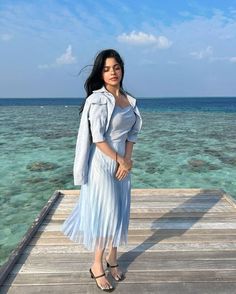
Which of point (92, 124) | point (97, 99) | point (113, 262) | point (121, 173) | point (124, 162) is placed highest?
point (97, 99)

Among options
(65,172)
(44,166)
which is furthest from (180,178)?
(44,166)

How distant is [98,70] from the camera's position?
3064 millimetres

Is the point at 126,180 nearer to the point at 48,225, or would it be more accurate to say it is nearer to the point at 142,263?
the point at 142,263

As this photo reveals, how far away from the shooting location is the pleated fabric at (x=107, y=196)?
3.10 m

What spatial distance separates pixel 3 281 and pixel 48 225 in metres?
1.52

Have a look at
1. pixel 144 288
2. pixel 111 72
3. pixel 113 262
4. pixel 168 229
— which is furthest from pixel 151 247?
pixel 111 72

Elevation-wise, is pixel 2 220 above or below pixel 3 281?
below

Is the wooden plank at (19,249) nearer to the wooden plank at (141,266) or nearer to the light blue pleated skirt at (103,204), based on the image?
the wooden plank at (141,266)

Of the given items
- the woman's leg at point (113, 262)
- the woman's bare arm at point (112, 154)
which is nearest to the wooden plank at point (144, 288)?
the woman's leg at point (113, 262)

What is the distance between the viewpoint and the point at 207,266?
12.1ft

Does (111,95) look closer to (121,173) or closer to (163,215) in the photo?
(121,173)

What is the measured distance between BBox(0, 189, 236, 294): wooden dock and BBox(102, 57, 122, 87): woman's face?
2073 millimetres

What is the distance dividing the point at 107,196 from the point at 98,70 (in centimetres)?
121

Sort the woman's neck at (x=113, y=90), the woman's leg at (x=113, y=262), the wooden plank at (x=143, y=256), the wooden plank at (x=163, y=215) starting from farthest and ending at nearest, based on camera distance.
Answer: the wooden plank at (x=163, y=215) < the wooden plank at (x=143, y=256) < the woman's leg at (x=113, y=262) < the woman's neck at (x=113, y=90)
